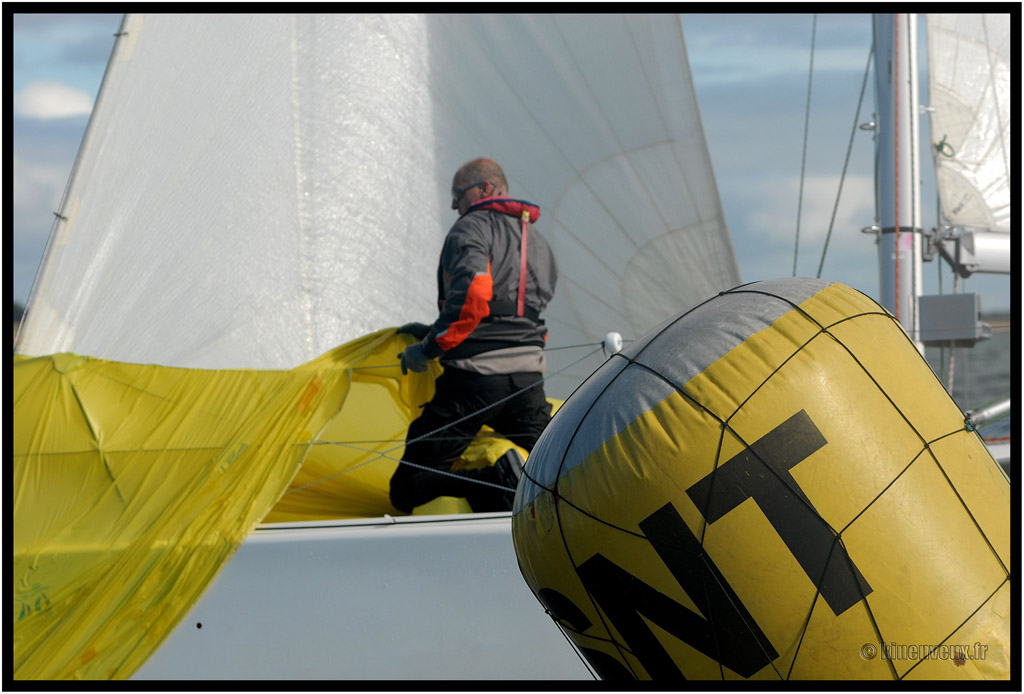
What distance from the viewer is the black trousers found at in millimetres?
2633

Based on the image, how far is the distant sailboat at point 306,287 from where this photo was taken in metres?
2.26

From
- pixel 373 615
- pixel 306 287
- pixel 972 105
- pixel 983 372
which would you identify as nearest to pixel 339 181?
pixel 306 287

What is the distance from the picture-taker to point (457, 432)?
267cm

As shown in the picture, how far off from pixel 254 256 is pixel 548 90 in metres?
1.39

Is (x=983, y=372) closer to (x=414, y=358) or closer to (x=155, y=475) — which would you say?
(x=414, y=358)

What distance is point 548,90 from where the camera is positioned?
13.1 feet

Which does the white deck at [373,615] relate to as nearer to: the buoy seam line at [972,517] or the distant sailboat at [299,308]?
the distant sailboat at [299,308]

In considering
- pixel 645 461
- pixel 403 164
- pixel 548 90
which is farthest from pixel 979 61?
pixel 645 461

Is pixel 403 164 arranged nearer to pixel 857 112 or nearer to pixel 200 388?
pixel 200 388

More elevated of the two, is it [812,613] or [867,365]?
[867,365]

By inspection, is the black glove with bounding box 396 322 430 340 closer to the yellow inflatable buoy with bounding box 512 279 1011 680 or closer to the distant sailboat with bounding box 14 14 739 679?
the distant sailboat with bounding box 14 14 739 679

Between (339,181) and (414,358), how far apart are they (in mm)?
1199

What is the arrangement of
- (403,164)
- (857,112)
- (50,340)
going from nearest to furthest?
(50,340) → (403,164) → (857,112)

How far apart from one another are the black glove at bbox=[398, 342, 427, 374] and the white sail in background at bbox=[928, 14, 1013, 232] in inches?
148
